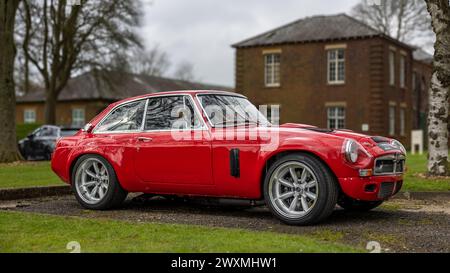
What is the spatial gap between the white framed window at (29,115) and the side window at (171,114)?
49112mm

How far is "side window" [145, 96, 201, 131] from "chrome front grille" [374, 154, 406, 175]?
225cm

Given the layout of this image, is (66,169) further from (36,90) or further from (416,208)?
(36,90)

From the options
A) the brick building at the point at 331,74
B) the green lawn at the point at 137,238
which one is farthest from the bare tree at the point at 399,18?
the green lawn at the point at 137,238

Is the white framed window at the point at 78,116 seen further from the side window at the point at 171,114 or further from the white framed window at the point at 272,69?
the side window at the point at 171,114

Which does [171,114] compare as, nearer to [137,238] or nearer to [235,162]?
[235,162]

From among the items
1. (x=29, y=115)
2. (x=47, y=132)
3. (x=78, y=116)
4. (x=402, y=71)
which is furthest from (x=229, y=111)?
(x=29, y=115)

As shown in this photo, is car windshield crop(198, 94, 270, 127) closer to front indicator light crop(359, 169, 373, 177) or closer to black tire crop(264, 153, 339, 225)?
black tire crop(264, 153, 339, 225)

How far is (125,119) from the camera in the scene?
8281 millimetres

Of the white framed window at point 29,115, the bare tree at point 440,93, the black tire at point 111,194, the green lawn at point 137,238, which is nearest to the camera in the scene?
the green lawn at point 137,238

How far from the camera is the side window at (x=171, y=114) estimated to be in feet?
25.0

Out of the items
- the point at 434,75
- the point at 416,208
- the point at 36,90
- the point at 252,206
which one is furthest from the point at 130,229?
the point at 36,90

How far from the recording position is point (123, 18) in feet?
115

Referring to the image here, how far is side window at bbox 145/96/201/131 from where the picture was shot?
762cm
